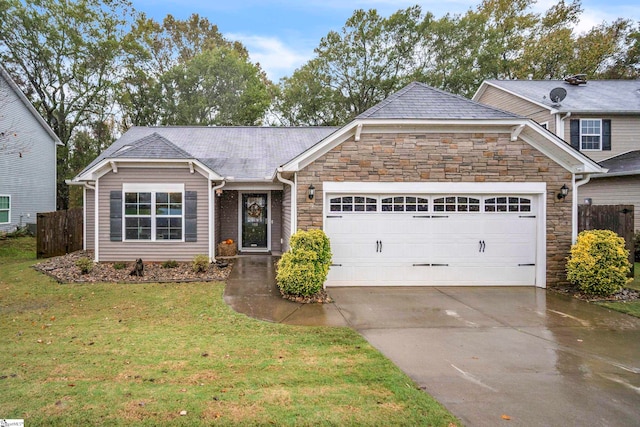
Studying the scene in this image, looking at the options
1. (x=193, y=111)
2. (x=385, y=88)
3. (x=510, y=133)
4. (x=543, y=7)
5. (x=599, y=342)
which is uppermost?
(x=543, y=7)

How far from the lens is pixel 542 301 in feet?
24.6

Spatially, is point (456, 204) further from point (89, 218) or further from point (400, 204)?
point (89, 218)

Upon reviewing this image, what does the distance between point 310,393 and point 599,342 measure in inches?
177

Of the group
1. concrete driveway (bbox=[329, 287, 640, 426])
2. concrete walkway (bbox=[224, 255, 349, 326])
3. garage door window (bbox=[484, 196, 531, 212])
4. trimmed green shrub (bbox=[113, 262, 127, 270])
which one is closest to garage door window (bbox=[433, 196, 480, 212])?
garage door window (bbox=[484, 196, 531, 212])

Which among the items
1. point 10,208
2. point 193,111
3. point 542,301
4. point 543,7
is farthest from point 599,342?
point 543,7

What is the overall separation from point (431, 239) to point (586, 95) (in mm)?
14054

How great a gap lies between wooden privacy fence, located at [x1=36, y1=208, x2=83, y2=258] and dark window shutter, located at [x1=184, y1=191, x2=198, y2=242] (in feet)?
18.5

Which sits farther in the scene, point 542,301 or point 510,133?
point 510,133

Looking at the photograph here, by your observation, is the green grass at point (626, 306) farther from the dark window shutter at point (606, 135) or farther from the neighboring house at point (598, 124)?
the dark window shutter at point (606, 135)

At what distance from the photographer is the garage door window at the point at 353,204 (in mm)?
8531

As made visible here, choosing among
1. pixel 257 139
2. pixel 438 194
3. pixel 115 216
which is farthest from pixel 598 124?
pixel 115 216

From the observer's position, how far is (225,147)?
14586 mm

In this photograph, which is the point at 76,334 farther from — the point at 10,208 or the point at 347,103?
the point at 347,103

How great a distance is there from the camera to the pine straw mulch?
8.96 meters
